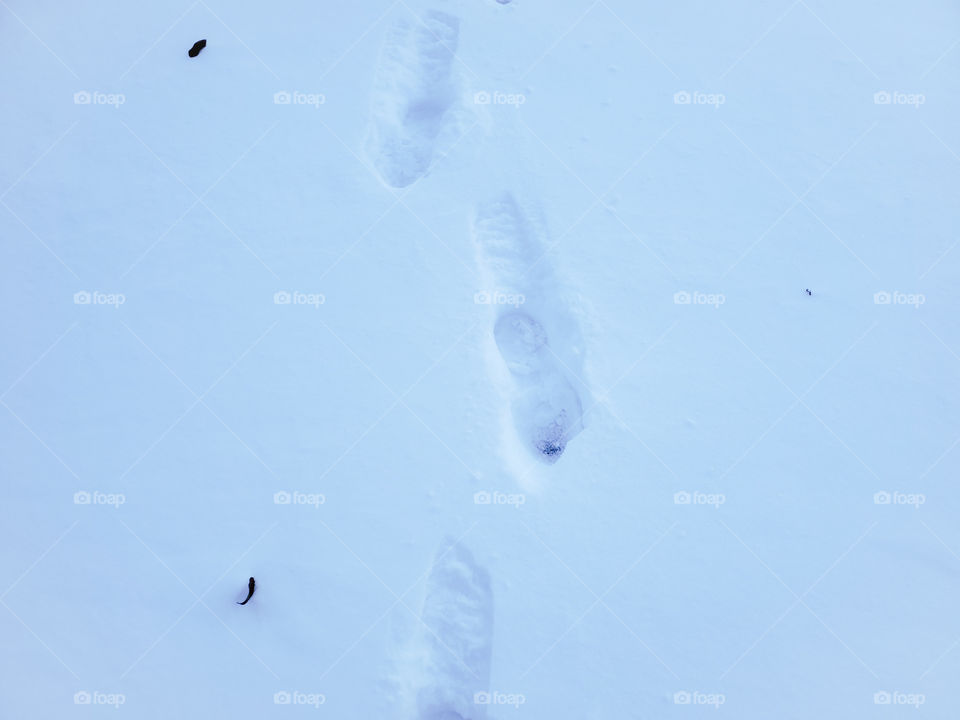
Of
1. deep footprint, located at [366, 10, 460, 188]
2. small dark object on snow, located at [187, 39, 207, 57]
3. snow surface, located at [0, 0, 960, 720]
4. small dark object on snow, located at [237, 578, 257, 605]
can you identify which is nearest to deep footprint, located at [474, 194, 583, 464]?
snow surface, located at [0, 0, 960, 720]

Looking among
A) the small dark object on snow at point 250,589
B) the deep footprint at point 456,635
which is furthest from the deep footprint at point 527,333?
the small dark object on snow at point 250,589

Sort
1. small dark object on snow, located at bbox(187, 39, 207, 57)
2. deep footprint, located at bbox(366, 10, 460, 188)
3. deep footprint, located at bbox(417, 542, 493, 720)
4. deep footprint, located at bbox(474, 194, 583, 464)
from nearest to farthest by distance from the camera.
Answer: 1. deep footprint, located at bbox(417, 542, 493, 720)
2. deep footprint, located at bbox(474, 194, 583, 464)
3. deep footprint, located at bbox(366, 10, 460, 188)
4. small dark object on snow, located at bbox(187, 39, 207, 57)

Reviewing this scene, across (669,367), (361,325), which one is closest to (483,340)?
(361,325)

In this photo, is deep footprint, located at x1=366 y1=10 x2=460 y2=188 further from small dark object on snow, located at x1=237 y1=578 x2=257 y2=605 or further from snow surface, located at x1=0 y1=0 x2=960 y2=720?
small dark object on snow, located at x1=237 y1=578 x2=257 y2=605

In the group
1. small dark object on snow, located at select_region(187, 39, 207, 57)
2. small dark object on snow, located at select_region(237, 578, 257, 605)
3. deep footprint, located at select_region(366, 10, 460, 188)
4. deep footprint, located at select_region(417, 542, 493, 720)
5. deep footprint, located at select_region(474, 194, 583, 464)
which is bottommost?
deep footprint, located at select_region(417, 542, 493, 720)

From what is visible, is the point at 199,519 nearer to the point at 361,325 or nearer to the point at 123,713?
the point at 123,713

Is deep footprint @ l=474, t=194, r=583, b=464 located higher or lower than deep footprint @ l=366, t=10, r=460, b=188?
lower
